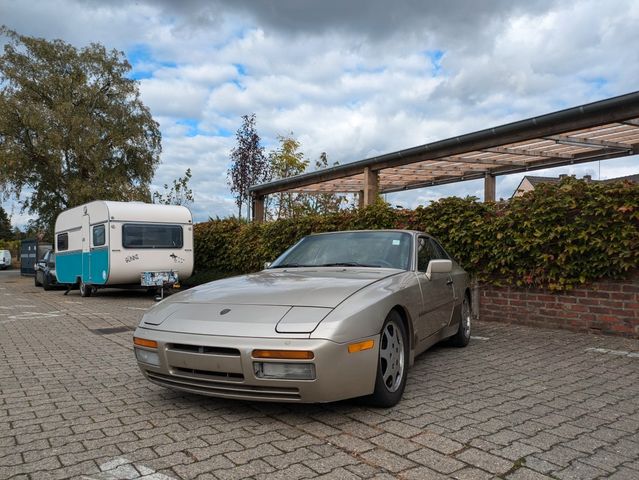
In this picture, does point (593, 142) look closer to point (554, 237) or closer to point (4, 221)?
point (554, 237)

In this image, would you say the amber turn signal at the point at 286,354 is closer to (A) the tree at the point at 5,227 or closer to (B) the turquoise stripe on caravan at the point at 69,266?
(B) the turquoise stripe on caravan at the point at 69,266

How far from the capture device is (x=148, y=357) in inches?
140

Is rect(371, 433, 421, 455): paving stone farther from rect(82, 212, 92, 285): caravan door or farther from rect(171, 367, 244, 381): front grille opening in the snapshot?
rect(82, 212, 92, 285): caravan door

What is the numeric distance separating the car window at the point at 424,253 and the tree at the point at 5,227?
80058 mm

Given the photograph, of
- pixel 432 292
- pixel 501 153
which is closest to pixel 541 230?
pixel 432 292

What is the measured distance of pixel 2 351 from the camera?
612 cm

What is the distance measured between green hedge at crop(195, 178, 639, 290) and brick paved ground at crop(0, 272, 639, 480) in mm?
1786

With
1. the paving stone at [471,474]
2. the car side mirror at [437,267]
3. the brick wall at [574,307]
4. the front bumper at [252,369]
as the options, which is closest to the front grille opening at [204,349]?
the front bumper at [252,369]

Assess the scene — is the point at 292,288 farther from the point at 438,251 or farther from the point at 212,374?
the point at 438,251

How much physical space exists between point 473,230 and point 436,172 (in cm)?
640

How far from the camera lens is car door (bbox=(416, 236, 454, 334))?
454 centimetres

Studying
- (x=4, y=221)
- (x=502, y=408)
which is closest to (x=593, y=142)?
(x=502, y=408)

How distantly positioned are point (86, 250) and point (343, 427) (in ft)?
40.9

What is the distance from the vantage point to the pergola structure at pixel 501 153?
8.20 m
